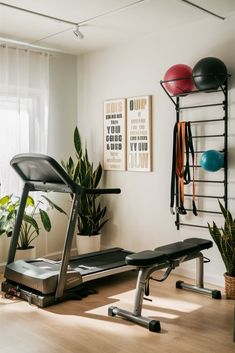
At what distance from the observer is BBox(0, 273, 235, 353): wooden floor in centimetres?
282

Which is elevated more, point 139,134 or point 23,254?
point 139,134

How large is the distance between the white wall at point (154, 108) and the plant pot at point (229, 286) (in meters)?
0.34

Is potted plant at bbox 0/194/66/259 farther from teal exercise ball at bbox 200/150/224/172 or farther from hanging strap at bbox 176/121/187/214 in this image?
teal exercise ball at bbox 200/150/224/172

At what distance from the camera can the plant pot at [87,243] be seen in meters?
4.97

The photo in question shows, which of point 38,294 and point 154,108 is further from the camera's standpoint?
point 154,108

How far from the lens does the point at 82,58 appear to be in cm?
541

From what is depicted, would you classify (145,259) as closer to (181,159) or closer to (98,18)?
(181,159)

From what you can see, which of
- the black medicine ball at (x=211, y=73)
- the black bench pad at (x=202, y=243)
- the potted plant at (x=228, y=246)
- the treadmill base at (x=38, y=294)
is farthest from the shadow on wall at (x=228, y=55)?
the treadmill base at (x=38, y=294)

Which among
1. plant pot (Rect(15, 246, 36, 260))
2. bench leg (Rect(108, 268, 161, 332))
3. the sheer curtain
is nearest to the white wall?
the sheer curtain

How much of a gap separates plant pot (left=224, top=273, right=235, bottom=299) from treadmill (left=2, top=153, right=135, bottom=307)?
104 cm

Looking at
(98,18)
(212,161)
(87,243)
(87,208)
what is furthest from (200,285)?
(98,18)

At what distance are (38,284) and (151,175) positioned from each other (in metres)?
1.81

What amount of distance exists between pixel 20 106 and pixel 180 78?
1.88 m

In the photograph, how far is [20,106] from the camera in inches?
187
